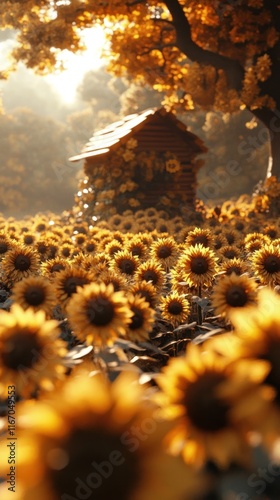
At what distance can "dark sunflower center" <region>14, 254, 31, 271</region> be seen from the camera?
4.79 metres

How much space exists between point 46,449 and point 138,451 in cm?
19

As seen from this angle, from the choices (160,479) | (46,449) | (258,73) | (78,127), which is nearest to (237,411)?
(160,479)

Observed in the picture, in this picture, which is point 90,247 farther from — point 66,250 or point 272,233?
point 272,233

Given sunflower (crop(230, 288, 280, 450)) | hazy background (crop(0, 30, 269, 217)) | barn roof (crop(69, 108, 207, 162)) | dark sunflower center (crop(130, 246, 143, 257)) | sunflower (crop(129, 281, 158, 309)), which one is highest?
hazy background (crop(0, 30, 269, 217))

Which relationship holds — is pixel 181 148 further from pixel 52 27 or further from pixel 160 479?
pixel 160 479

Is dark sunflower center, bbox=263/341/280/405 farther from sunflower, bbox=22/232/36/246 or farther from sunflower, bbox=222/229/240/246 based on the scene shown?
sunflower, bbox=22/232/36/246

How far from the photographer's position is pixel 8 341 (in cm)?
207

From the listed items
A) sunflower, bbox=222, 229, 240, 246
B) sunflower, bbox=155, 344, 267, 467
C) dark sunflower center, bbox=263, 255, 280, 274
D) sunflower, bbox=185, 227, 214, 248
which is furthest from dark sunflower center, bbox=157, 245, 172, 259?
sunflower, bbox=155, 344, 267, 467

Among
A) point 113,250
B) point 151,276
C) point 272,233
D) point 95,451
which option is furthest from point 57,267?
point 272,233

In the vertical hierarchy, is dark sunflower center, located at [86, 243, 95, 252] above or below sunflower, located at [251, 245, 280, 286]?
above

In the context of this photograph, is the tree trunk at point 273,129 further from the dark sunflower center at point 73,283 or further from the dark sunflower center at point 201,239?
the dark sunflower center at point 73,283

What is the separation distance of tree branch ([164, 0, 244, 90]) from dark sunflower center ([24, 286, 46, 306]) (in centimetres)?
1465

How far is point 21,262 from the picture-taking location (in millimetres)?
4793

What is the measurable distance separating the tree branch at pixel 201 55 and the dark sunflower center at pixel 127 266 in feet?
42.4
